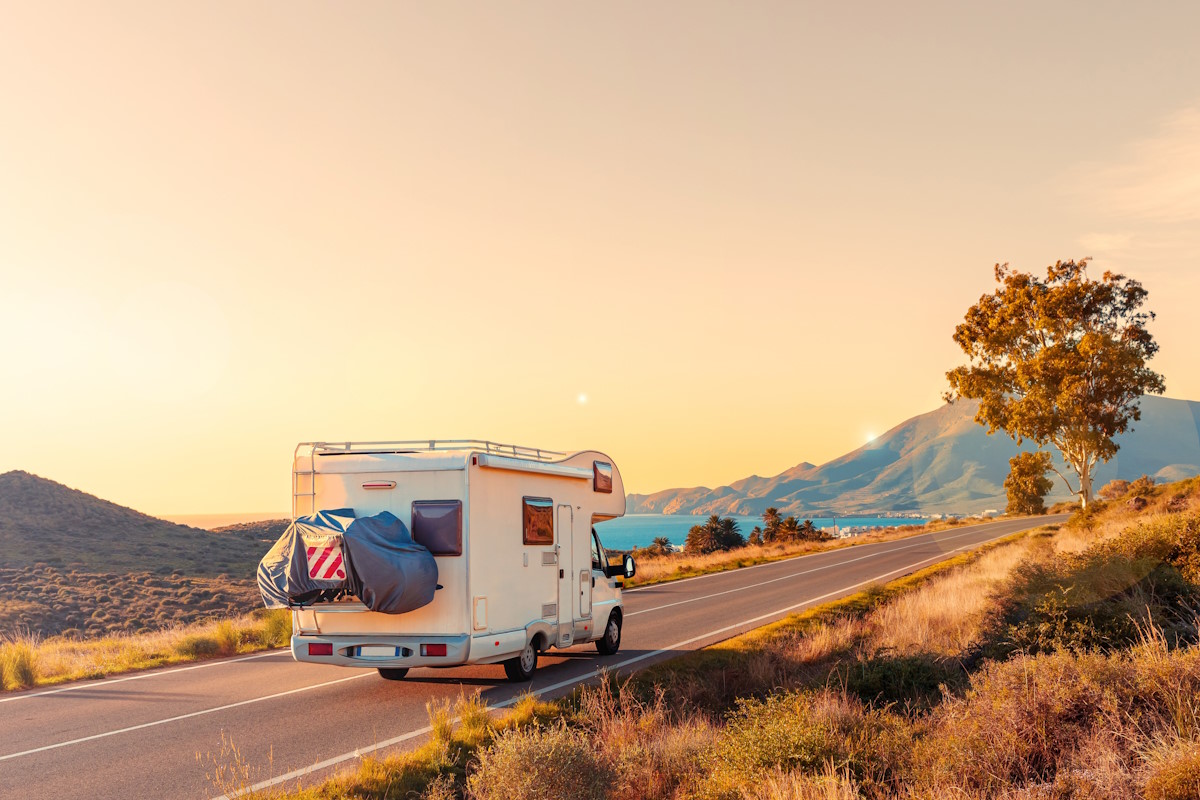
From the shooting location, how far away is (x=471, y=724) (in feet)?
30.1

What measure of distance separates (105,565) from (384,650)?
4813 centimetres

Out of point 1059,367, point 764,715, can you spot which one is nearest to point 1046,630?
point 764,715

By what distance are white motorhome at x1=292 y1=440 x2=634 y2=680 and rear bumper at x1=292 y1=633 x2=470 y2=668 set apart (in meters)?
0.01

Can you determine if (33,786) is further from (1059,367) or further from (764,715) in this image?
(1059,367)

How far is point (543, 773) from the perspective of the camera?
6.44m

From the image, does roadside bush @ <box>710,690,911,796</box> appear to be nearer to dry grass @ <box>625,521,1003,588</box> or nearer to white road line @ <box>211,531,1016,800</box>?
white road line @ <box>211,531,1016,800</box>

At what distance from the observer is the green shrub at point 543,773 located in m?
6.34

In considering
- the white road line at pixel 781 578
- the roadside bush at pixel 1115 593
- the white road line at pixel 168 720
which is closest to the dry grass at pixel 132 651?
the white road line at pixel 168 720

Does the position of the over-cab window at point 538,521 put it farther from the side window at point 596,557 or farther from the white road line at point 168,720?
the white road line at point 168,720

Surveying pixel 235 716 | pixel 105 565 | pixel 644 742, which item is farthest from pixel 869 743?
pixel 105 565

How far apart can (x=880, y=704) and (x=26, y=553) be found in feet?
183

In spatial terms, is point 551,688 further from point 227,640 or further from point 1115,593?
point 1115,593

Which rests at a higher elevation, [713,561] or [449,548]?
[449,548]

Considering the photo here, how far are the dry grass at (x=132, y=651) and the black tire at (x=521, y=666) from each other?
21.1 feet
